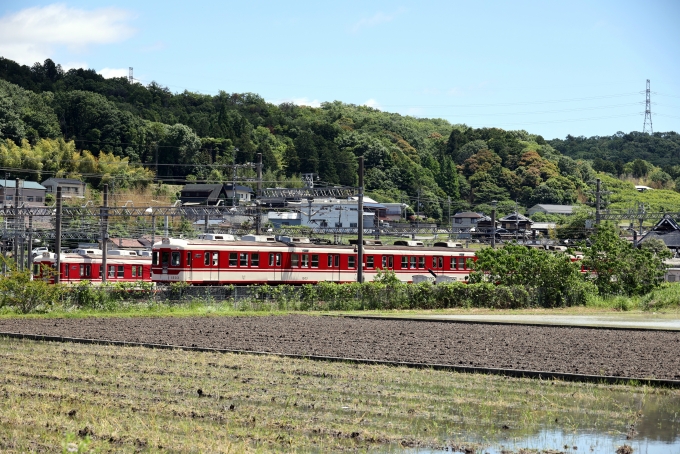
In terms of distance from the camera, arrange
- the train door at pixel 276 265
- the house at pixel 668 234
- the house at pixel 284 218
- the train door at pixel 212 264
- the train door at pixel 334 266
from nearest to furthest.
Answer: the train door at pixel 212 264 < the train door at pixel 276 265 < the train door at pixel 334 266 < the house at pixel 668 234 < the house at pixel 284 218

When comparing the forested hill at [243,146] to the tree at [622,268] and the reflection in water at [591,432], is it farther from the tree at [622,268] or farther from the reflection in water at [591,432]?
the reflection in water at [591,432]

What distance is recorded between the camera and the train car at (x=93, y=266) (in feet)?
150

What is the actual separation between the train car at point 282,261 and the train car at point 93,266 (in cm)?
962

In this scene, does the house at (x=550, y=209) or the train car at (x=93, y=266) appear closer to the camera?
the train car at (x=93, y=266)

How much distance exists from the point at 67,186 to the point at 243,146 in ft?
88.4

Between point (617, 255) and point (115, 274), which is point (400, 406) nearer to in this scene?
point (617, 255)

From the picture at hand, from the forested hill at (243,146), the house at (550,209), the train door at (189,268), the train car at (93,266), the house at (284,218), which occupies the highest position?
the forested hill at (243,146)

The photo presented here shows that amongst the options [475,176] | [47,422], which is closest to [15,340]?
[47,422]

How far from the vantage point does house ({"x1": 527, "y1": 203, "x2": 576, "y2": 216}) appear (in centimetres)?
10588

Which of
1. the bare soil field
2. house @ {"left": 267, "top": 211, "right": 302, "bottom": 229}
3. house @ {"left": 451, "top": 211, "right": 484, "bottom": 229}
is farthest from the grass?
house @ {"left": 451, "top": 211, "right": 484, "bottom": 229}

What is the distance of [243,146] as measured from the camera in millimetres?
104812

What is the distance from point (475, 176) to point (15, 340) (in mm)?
101119

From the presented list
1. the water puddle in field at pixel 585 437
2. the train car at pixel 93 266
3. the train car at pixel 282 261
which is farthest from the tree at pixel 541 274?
the water puddle in field at pixel 585 437

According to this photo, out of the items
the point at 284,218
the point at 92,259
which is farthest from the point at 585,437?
the point at 284,218
